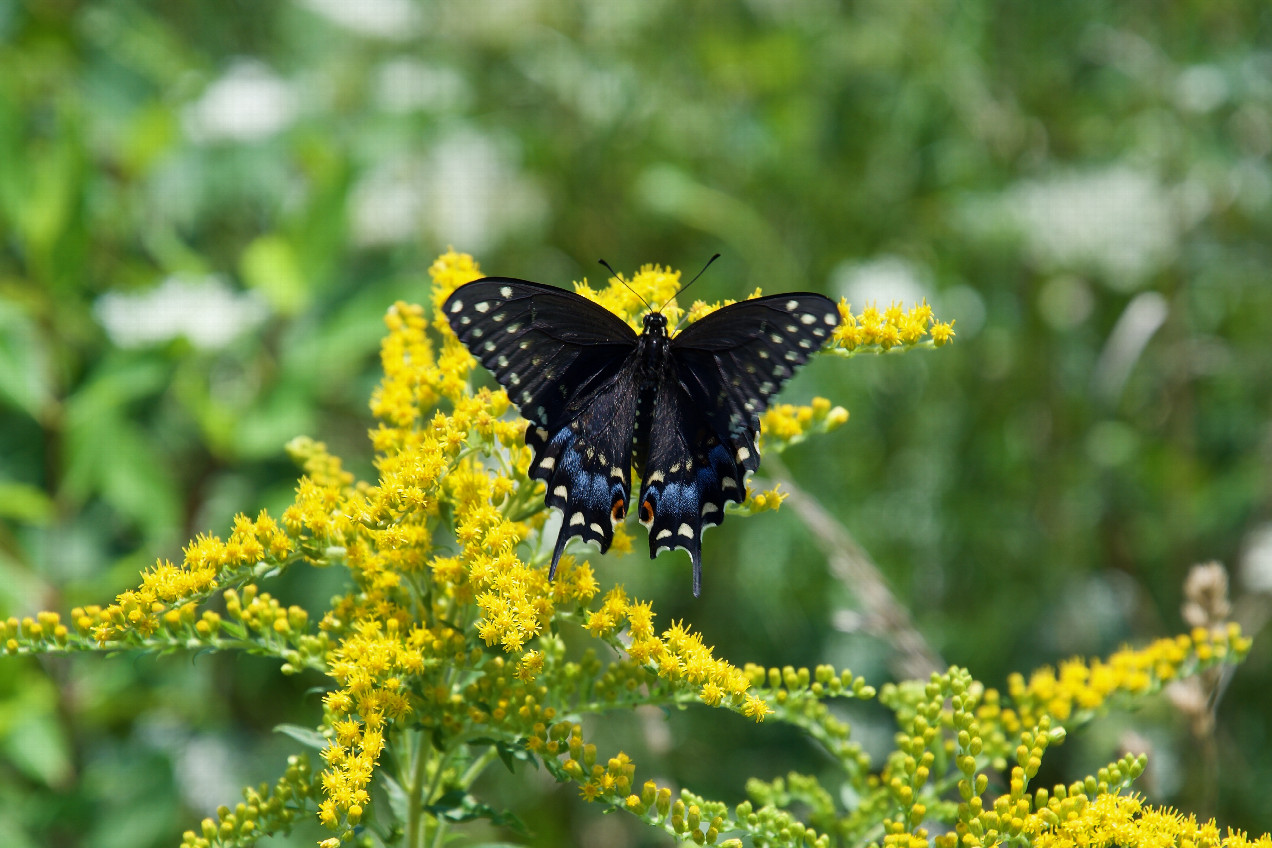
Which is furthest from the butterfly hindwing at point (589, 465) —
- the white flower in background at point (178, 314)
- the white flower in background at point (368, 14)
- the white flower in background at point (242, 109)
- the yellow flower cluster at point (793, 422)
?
the white flower in background at point (368, 14)

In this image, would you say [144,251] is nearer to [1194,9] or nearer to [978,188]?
[978,188]

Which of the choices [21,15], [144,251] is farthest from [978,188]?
[21,15]

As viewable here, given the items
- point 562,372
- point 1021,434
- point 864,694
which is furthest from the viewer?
point 1021,434

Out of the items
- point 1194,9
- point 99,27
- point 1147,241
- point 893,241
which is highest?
point 99,27

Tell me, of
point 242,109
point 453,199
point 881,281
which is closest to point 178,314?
point 242,109

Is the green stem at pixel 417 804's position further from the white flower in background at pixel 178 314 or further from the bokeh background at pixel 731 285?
the white flower in background at pixel 178 314

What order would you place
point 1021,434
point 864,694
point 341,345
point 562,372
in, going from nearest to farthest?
point 864,694
point 562,372
point 341,345
point 1021,434

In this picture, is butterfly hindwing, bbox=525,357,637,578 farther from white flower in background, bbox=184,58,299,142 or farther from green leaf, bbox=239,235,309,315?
white flower in background, bbox=184,58,299,142
